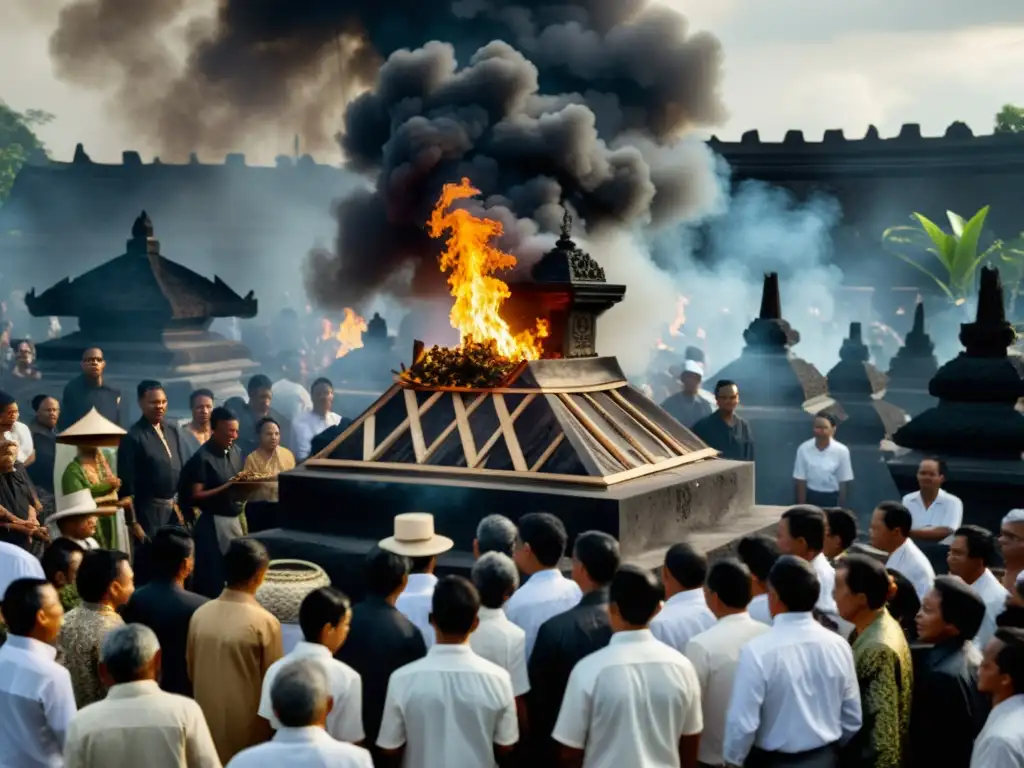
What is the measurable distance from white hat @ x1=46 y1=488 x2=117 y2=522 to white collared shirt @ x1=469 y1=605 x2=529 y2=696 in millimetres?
2941

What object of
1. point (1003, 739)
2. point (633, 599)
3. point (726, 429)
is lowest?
point (1003, 739)

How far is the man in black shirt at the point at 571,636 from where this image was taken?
541 cm

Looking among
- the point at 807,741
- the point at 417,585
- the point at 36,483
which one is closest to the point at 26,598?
the point at 417,585

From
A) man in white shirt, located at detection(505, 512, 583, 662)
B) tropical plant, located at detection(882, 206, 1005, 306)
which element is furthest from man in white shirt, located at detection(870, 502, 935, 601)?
tropical plant, located at detection(882, 206, 1005, 306)

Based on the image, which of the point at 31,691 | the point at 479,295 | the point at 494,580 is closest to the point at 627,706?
the point at 494,580

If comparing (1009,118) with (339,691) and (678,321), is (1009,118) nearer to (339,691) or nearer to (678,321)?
(678,321)

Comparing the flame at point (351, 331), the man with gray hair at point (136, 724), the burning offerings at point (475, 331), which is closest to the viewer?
the man with gray hair at point (136, 724)

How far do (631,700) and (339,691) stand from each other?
1106 millimetres

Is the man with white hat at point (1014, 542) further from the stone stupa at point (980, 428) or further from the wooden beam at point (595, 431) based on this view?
the stone stupa at point (980, 428)

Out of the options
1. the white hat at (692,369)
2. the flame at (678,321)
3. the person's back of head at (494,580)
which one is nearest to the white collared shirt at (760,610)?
the person's back of head at (494,580)

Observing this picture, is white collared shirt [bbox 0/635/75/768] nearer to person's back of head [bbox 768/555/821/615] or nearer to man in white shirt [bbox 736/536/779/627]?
person's back of head [bbox 768/555/821/615]

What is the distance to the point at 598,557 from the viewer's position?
18.1 feet

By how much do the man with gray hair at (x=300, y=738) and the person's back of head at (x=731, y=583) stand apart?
176 centimetres

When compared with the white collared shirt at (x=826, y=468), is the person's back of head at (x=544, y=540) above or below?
above
